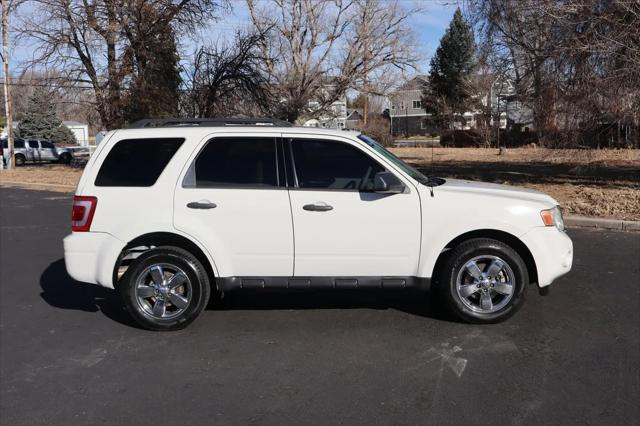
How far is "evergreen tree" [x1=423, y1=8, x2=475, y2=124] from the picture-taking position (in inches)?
2055

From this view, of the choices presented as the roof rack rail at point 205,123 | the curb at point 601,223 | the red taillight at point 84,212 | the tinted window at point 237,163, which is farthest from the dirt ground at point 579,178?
the red taillight at point 84,212

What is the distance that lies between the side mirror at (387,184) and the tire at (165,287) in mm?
1714

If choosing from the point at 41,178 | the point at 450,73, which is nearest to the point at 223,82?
the point at 41,178

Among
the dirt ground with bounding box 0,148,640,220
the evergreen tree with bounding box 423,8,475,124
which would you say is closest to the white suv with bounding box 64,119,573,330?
the dirt ground with bounding box 0,148,640,220

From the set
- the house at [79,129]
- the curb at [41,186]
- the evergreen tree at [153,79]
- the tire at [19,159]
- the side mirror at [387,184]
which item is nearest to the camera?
the side mirror at [387,184]

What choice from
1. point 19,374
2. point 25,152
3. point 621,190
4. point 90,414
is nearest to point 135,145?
point 19,374

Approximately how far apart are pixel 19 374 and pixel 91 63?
23.3 m

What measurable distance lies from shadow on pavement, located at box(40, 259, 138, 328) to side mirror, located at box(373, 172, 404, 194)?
2.59 m

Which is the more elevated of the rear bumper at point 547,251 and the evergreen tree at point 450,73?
the evergreen tree at point 450,73

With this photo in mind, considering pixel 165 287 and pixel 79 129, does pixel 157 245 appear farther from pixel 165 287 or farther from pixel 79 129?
pixel 79 129

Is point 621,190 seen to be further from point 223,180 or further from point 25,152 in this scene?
point 25,152

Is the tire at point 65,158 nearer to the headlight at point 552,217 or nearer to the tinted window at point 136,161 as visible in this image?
the tinted window at point 136,161

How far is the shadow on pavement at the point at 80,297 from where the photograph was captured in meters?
5.89

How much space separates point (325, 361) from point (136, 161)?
2474 millimetres
